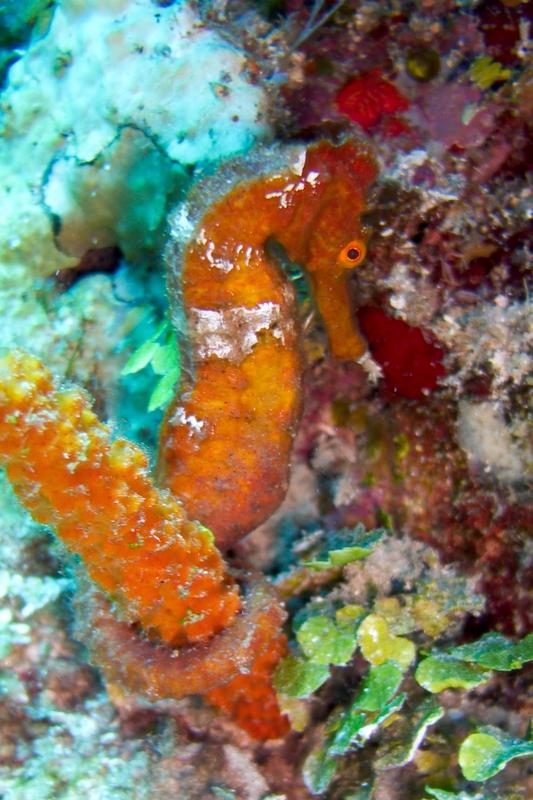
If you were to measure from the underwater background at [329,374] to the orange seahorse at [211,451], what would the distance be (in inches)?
2.2

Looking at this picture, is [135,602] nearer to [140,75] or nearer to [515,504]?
[515,504]

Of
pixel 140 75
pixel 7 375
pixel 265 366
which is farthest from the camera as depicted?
pixel 140 75

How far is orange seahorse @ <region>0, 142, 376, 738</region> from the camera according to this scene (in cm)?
251

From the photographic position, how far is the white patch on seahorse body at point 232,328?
10.0ft

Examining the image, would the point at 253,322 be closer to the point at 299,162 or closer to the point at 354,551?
the point at 299,162

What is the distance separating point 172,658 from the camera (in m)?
3.00

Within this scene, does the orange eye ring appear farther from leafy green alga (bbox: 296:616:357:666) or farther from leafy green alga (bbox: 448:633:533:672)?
leafy green alga (bbox: 448:633:533:672)

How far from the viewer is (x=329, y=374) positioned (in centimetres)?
380

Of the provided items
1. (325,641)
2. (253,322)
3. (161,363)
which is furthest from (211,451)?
(325,641)

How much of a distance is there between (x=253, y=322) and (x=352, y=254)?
22.2 inches

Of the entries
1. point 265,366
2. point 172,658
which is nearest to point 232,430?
point 265,366

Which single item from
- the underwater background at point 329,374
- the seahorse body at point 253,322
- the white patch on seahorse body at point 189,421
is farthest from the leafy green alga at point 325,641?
the white patch on seahorse body at point 189,421

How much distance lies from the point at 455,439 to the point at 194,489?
139 centimetres

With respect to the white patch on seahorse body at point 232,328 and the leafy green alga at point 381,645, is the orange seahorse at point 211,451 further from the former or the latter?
the leafy green alga at point 381,645
